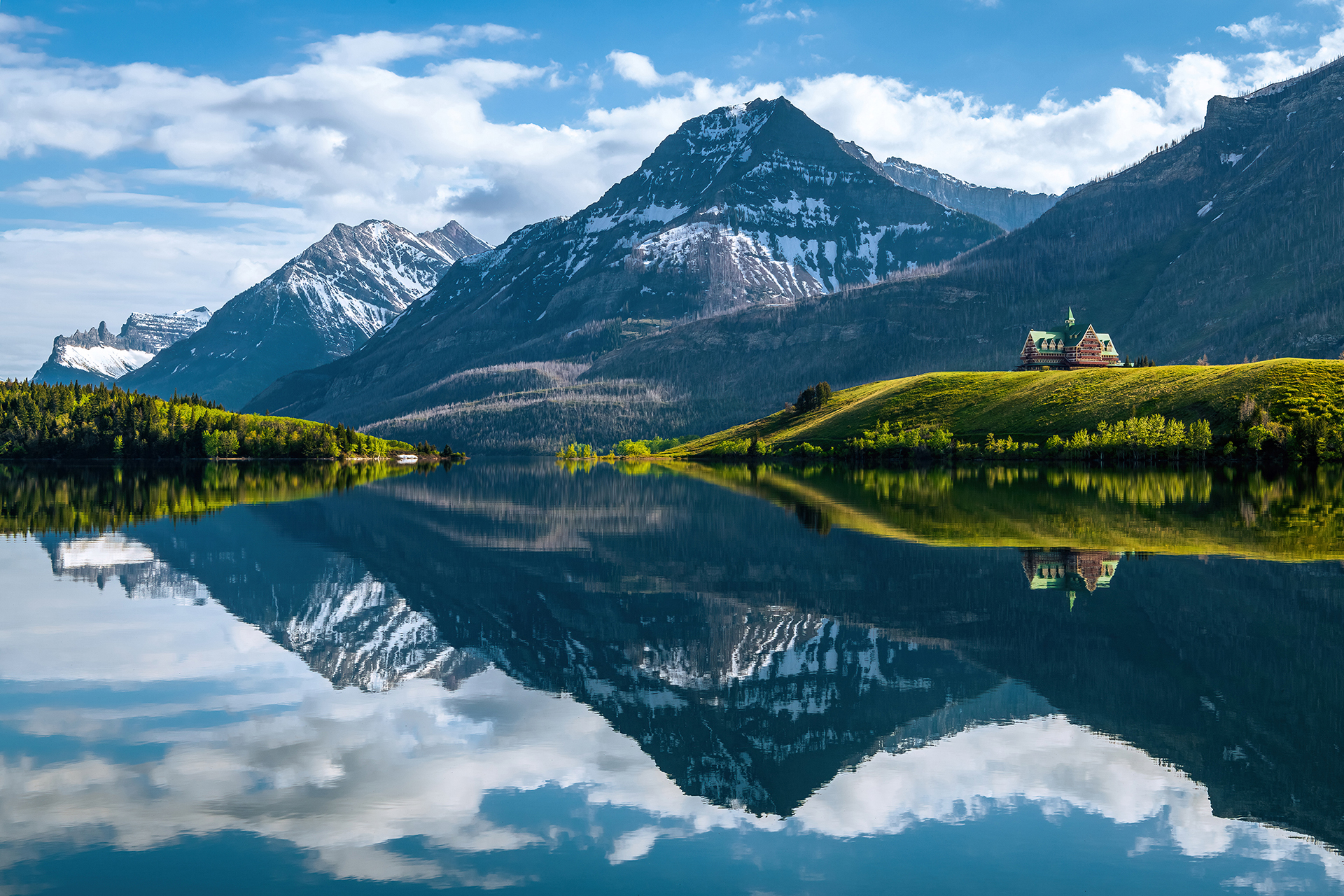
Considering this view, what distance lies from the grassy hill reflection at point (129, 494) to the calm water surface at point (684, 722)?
29995mm

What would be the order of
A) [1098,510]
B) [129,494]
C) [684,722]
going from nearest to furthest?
[684,722] → [1098,510] → [129,494]

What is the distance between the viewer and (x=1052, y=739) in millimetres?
24844

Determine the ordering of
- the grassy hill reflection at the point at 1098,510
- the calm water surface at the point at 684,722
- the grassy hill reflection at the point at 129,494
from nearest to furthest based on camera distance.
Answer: the calm water surface at the point at 684,722 → the grassy hill reflection at the point at 1098,510 → the grassy hill reflection at the point at 129,494

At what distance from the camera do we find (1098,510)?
83.8m

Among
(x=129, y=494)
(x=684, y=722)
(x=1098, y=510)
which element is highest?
(x=1098, y=510)

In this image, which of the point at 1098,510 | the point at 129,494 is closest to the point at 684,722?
the point at 1098,510

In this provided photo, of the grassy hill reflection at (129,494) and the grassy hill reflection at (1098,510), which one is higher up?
the grassy hill reflection at (1098,510)

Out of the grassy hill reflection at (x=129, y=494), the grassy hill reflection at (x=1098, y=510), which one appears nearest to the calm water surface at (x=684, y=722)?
the grassy hill reflection at (x=1098, y=510)

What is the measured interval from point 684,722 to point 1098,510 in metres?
66.9

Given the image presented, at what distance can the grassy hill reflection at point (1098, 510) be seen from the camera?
60.7m

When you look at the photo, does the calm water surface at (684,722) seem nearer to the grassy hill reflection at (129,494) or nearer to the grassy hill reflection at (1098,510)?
the grassy hill reflection at (1098,510)

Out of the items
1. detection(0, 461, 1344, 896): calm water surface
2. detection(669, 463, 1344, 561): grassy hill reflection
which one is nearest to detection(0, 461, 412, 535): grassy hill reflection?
detection(0, 461, 1344, 896): calm water surface

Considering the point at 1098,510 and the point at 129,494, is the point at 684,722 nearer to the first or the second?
the point at 1098,510

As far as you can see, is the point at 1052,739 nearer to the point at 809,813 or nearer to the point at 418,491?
the point at 809,813
